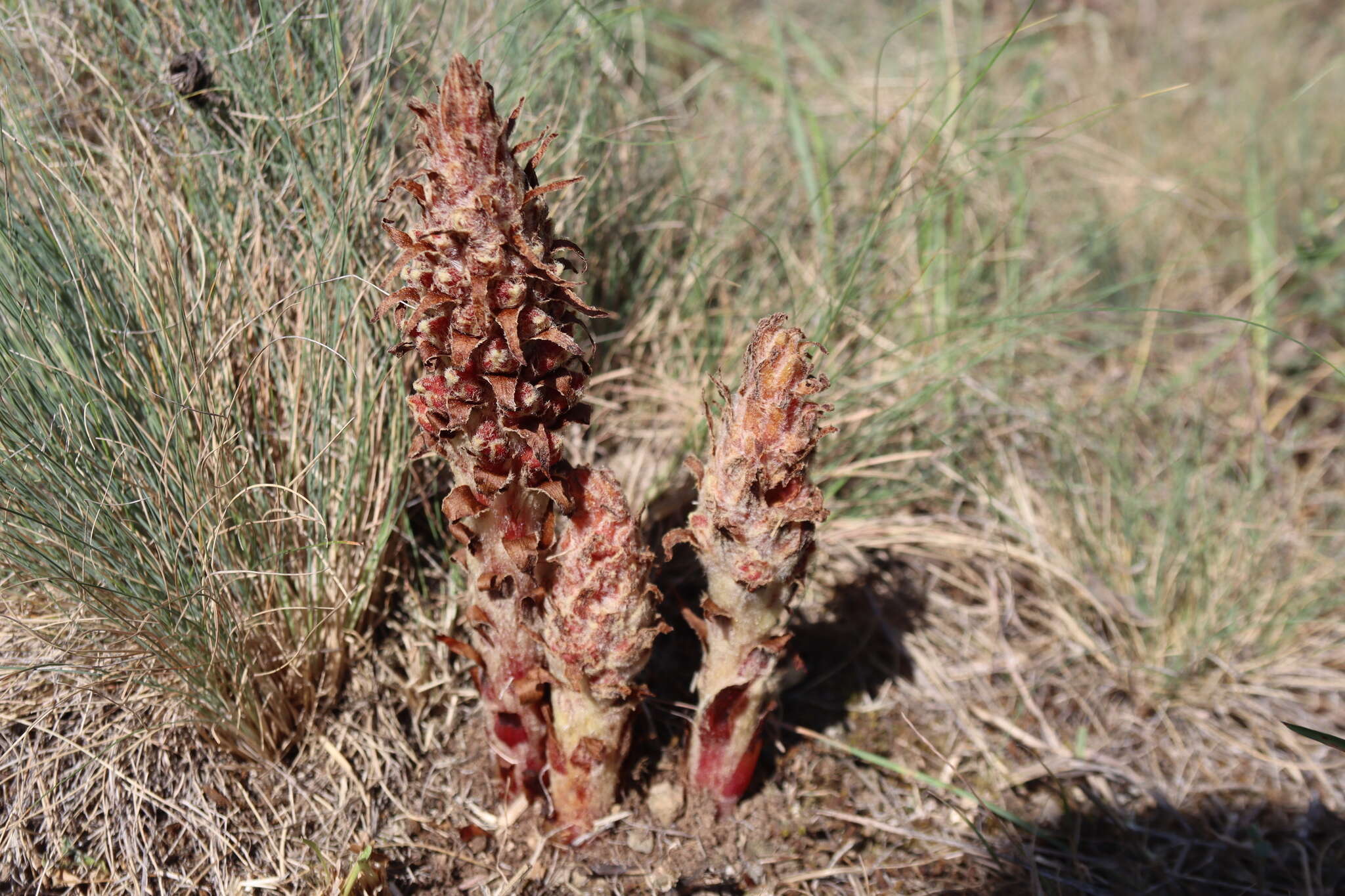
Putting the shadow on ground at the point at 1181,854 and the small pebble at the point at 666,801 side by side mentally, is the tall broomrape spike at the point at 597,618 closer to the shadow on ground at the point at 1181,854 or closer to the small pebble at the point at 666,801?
the small pebble at the point at 666,801

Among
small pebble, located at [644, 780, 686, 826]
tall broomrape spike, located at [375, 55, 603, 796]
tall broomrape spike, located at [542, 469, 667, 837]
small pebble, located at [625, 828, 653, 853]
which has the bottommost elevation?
small pebble, located at [625, 828, 653, 853]

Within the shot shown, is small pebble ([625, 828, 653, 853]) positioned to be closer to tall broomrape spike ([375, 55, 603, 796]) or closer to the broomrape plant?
the broomrape plant

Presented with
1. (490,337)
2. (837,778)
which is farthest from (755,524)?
(837,778)

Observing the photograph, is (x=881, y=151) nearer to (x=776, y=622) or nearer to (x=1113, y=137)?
(x=1113, y=137)

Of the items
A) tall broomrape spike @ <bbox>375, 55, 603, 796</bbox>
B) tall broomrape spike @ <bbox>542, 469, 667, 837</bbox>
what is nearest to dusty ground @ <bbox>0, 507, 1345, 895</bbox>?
tall broomrape spike @ <bbox>542, 469, 667, 837</bbox>

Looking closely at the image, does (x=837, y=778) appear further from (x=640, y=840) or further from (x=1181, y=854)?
(x=1181, y=854)

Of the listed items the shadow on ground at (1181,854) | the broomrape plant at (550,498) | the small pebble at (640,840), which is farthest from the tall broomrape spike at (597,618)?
the shadow on ground at (1181,854)

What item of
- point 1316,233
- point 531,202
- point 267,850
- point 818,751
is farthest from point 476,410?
point 1316,233
